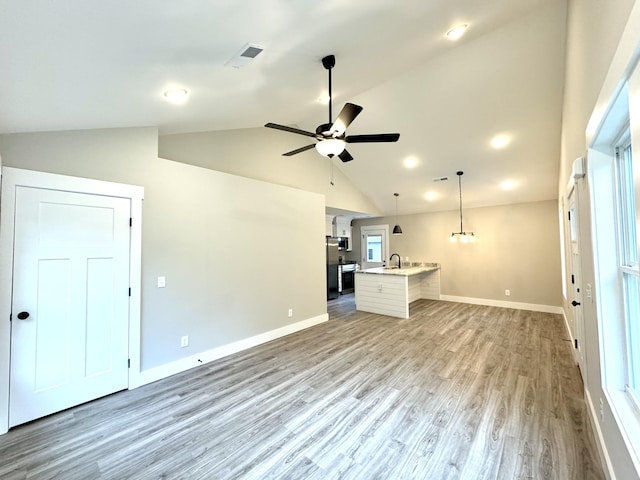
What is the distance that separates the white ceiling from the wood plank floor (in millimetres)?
2589

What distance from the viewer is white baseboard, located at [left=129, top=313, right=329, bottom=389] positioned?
306 cm

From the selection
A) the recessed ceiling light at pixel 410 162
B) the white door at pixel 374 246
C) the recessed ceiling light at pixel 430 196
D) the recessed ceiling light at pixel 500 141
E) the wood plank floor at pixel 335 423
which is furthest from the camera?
the white door at pixel 374 246

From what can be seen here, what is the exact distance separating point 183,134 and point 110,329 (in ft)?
8.30

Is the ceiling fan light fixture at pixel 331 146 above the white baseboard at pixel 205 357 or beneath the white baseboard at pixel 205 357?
above

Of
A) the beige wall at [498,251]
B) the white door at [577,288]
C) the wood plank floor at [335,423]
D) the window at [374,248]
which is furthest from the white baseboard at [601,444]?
the window at [374,248]

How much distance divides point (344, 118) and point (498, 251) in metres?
6.18

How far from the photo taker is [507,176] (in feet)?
18.6

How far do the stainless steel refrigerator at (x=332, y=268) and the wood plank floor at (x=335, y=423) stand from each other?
3939 millimetres

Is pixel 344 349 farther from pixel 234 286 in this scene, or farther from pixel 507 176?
pixel 507 176

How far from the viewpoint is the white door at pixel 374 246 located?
8.80 meters

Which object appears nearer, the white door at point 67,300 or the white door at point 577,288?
the white door at point 67,300

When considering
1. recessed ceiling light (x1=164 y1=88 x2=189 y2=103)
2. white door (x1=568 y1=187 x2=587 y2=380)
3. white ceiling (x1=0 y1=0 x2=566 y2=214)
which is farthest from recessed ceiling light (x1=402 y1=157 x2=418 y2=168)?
recessed ceiling light (x1=164 y1=88 x2=189 y2=103)

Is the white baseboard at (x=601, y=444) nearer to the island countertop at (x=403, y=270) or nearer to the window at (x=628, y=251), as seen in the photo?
the window at (x=628, y=251)

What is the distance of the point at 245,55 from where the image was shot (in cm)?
212
